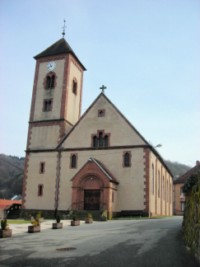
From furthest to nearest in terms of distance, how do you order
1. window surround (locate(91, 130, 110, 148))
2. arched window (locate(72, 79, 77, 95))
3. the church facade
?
arched window (locate(72, 79, 77, 95)), window surround (locate(91, 130, 110, 148)), the church facade

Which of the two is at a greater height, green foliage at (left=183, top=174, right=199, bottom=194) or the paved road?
green foliage at (left=183, top=174, right=199, bottom=194)

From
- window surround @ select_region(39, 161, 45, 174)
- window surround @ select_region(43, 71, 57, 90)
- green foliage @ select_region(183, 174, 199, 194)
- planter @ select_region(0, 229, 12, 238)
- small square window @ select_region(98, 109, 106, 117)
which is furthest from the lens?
window surround @ select_region(43, 71, 57, 90)

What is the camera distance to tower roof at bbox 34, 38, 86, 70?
44.8 m

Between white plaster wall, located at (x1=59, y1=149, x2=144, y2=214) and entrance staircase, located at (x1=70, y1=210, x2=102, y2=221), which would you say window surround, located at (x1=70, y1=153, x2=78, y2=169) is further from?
entrance staircase, located at (x1=70, y1=210, x2=102, y2=221)

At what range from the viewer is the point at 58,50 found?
45594mm

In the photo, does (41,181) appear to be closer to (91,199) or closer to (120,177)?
(91,199)

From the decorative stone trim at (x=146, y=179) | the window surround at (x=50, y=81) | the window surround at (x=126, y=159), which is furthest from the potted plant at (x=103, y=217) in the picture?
the window surround at (x=50, y=81)

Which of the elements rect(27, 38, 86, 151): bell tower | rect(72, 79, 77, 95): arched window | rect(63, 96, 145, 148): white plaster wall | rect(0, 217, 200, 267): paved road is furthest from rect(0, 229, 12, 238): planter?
rect(72, 79, 77, 95): arched window

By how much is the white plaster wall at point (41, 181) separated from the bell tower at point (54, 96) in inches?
53.8

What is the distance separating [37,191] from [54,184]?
94.4 inches

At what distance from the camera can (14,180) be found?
100625mm

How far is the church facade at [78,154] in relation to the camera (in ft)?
118

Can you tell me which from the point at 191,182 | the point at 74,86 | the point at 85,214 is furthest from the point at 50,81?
the point at 191,182

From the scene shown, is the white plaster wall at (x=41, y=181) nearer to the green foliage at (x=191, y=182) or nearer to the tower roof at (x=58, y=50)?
the tower roof at (x=58, y=50)
